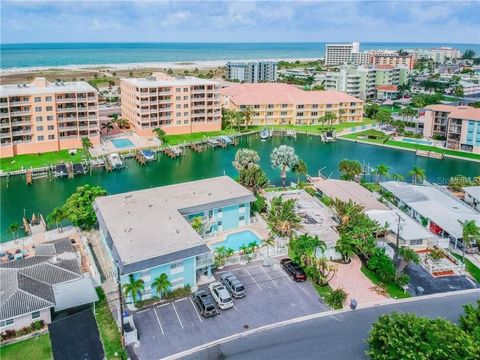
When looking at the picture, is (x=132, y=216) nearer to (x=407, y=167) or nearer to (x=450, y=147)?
(x=407, y=167)

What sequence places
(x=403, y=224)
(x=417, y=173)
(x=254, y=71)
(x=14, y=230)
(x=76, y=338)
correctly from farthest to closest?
(x=254, y=71) → (x=417, y=173) → (x=14, y=230) → (x=403, y=224) → (x=76, y=338)

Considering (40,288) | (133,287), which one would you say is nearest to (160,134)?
(40,288)

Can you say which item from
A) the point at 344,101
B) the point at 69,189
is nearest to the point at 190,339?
the point at 69,189

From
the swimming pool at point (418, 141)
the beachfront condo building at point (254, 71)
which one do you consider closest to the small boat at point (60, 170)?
the swimming pool at point (418, 141)

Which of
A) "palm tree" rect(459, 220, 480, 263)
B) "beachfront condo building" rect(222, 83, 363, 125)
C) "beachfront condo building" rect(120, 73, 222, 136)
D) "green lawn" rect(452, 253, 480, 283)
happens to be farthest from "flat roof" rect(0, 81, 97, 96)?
"green lawn" rect(452, 253, 480, 283)

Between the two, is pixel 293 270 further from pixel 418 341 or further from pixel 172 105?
pixel 172 105
